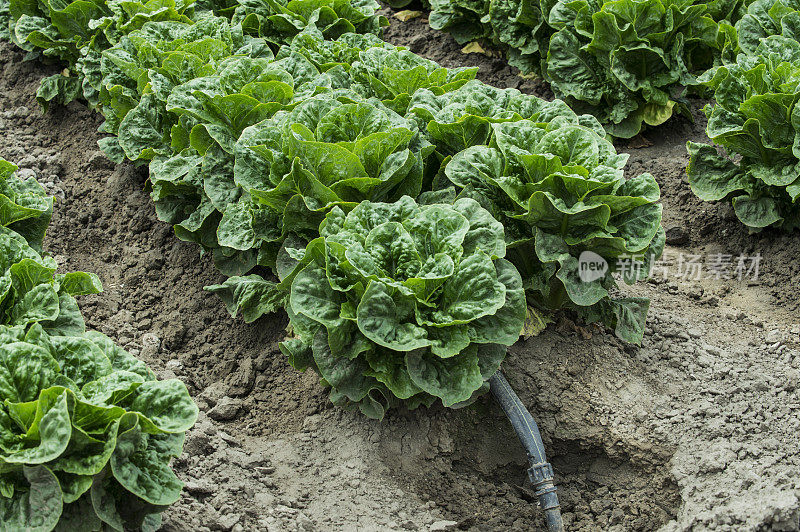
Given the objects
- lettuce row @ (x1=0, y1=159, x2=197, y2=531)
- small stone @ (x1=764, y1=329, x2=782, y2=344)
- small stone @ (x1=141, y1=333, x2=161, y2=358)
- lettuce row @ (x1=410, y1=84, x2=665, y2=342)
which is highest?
lettuce row @ (x1=410, y1=84, x2=665, y2=342)

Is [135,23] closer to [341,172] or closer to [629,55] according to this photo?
[341,172]

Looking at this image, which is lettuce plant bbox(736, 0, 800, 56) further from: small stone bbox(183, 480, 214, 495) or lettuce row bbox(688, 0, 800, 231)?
small stone bbox(183, 480, 214, 495)

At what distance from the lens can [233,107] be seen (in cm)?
479

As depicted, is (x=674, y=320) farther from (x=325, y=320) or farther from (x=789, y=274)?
(x=325, y=320)

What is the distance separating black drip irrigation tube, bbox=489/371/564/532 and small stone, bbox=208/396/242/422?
4.96 feet

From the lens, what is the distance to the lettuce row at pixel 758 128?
Result: 16.9 ft

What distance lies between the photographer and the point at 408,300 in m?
3.71

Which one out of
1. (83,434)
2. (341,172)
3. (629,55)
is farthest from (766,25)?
(83,434)

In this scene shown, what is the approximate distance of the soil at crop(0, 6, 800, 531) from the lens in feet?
13.0

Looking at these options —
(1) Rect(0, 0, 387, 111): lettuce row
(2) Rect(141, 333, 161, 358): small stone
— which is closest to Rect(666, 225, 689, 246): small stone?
(1) Rect(0, 0, 387, 111): lettuce row

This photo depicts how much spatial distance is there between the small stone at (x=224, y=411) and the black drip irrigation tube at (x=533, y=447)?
1.51 m

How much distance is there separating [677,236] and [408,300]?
3.06 m

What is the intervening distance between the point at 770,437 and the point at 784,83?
7.80ft

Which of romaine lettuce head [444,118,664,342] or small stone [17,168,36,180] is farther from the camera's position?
small stone [17,168,36,180]
